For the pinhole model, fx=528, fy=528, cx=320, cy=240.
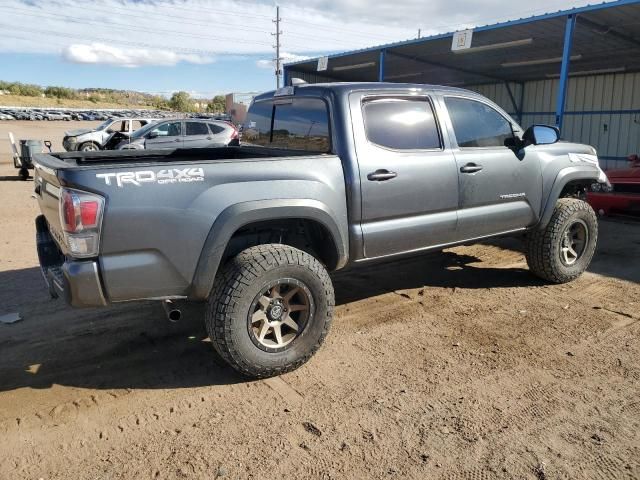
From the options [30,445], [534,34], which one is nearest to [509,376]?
[30,445]

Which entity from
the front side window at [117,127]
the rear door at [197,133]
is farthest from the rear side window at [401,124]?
the front side window at [117,127]

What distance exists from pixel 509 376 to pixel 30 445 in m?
2.87

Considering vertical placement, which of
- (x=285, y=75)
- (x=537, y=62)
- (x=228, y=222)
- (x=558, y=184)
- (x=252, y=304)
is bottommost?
(x=252, y=304)

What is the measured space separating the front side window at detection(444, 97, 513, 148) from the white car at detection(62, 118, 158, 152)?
15363 mm

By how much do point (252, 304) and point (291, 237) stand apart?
74 cm

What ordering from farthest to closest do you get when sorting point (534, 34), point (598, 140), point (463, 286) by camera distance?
1. point (598, 140)
2. point (534, 34)
3. point (463, 286)

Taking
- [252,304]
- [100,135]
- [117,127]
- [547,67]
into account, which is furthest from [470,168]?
[117,127]

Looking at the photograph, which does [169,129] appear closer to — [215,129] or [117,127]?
[215,129]

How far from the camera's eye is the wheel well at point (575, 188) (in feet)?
17.9

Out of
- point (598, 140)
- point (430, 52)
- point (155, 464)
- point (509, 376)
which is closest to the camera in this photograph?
point (155, 464)

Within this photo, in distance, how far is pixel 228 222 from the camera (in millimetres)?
3172

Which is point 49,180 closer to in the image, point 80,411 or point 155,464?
point 80,411

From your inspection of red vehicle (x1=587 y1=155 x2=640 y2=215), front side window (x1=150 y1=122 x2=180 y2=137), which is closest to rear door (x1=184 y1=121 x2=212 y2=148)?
front side window (x1=150 y1=122 x2=180 y2=137)

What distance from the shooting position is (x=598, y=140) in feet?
57.3
